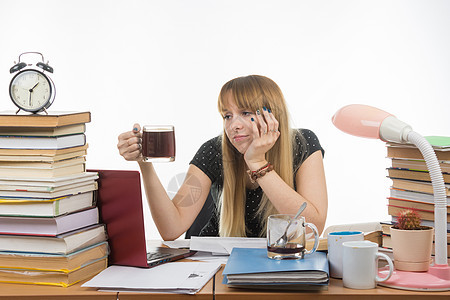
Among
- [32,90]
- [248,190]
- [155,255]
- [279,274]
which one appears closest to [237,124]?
[248,190]

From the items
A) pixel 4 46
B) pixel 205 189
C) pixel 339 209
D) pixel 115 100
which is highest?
pixel 4 46

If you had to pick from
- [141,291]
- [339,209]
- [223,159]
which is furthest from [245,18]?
[141,291]

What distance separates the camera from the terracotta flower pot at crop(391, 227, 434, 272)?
1.23m

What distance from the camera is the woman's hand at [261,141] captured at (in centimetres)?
174

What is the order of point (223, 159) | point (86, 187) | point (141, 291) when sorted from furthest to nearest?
1. point (223, 159)
2. point (86, 187)
3. point (141, 291)

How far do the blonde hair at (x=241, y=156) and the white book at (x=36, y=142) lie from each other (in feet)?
2.31

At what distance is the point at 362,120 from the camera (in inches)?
50.9

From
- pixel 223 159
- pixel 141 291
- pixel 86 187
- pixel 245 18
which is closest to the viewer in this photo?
pixel 141 291

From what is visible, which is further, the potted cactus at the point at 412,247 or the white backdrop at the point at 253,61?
the white backdrop at the point at 253,61

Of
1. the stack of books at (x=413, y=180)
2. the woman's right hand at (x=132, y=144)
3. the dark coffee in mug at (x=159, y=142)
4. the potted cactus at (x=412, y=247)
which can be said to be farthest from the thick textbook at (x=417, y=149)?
the woman's right hand at (x=132, y=144)

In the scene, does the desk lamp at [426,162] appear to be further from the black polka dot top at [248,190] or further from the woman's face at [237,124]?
the black polka dot top at [248,190]

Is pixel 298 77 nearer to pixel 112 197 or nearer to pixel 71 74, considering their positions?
pixel 71 74

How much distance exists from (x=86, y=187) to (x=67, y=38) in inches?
128

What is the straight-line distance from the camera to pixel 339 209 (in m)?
4.34
